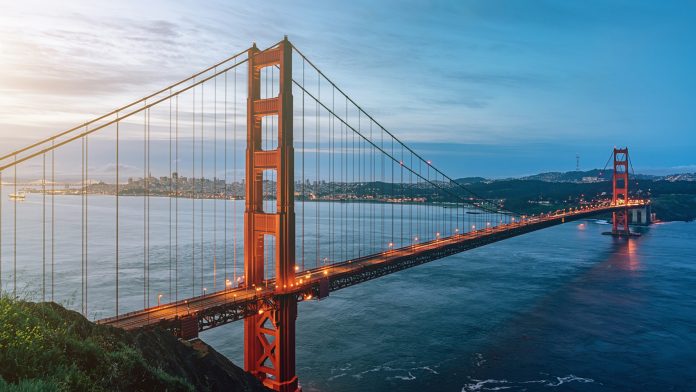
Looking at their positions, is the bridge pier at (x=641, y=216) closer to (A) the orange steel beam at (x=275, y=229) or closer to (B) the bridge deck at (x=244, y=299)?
(B) the bridge deck at (x=244, y=299)

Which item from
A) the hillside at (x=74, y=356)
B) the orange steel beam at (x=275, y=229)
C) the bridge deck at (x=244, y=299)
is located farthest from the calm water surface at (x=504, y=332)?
the hillside at (x=74, y=356)

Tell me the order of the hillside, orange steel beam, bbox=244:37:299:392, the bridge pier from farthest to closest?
1. the bridge pier
2. orange steel beam, bbox=244:37:299:392
3. the hillside

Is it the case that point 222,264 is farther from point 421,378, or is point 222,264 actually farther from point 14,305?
point 14,305

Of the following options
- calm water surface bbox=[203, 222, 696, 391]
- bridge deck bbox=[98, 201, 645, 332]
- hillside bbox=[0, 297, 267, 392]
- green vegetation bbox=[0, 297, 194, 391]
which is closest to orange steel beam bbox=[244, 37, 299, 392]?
bridge deck bbox=[98, 201, 645, 332]

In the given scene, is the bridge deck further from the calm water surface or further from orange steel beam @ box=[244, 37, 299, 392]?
the calm water surface

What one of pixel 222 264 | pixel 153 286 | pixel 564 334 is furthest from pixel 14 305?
pixel 222 264
